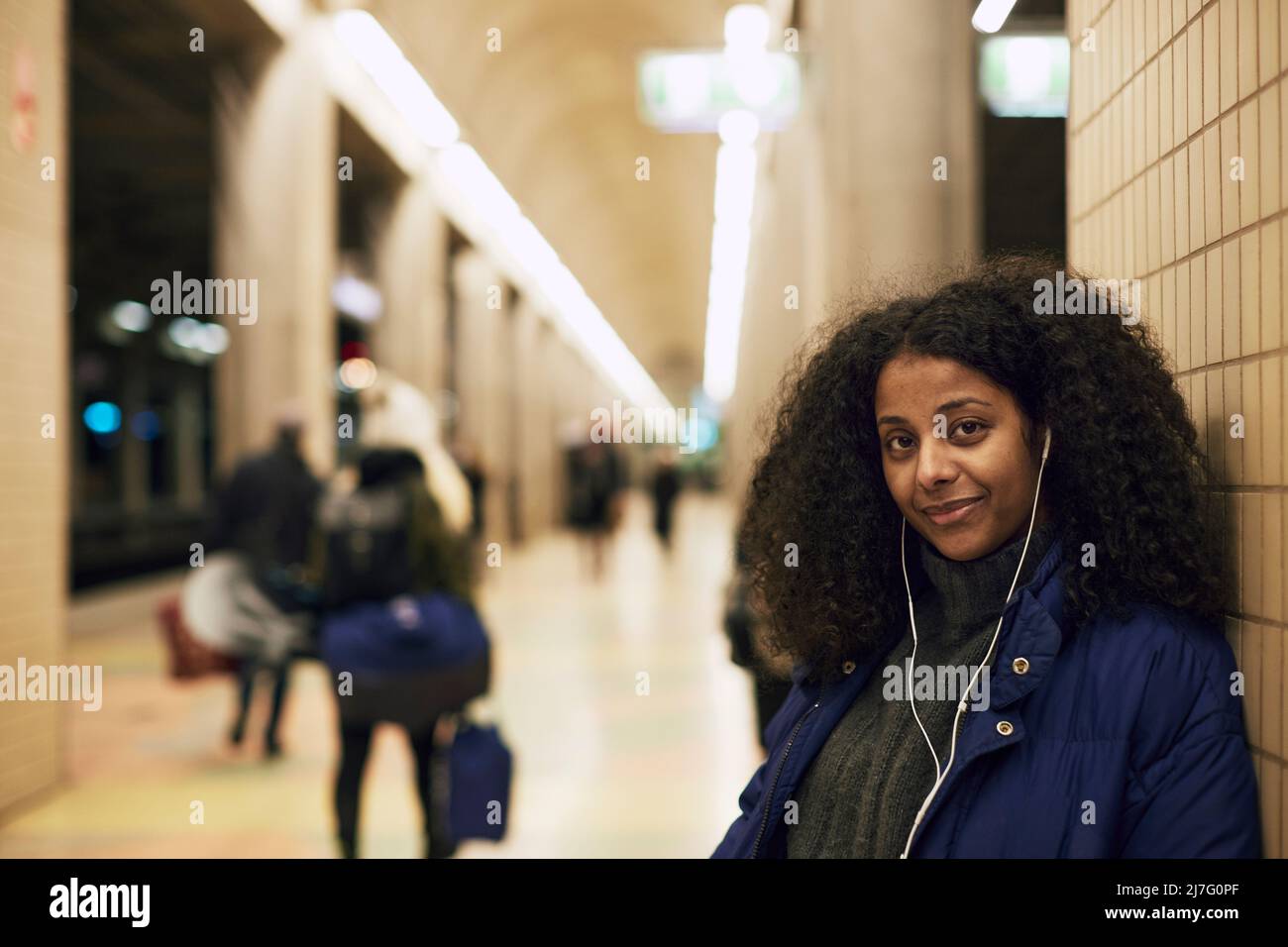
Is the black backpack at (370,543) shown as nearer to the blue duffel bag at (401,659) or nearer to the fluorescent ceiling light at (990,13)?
the blue duffel bag at (401,659)

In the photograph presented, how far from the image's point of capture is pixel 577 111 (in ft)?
72.6

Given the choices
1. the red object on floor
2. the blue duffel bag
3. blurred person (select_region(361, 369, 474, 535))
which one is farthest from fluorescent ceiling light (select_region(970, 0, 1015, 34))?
the red object on floor

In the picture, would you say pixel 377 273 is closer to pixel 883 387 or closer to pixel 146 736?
pixel 146 736

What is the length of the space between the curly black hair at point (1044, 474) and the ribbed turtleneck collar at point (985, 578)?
0.04m

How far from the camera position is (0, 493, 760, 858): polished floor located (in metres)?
5.07

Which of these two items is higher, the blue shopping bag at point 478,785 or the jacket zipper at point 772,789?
the jacket zipper at point 772,789

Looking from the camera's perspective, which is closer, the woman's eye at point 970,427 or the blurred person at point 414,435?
the woman's eye at point 970,427

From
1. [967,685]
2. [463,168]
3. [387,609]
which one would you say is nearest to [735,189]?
[463,168]

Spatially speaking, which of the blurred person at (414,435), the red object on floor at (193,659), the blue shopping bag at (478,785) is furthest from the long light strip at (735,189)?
the blue shopping bag at (478,785)

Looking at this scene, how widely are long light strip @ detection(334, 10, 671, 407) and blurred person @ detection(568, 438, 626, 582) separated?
447 centimetres

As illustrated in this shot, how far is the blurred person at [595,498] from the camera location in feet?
56.2

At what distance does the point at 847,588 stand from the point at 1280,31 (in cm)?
95

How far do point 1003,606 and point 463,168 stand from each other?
1654 cm

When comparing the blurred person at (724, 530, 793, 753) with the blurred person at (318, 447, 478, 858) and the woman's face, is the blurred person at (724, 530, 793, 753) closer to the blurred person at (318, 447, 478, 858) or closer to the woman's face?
the woman's face
